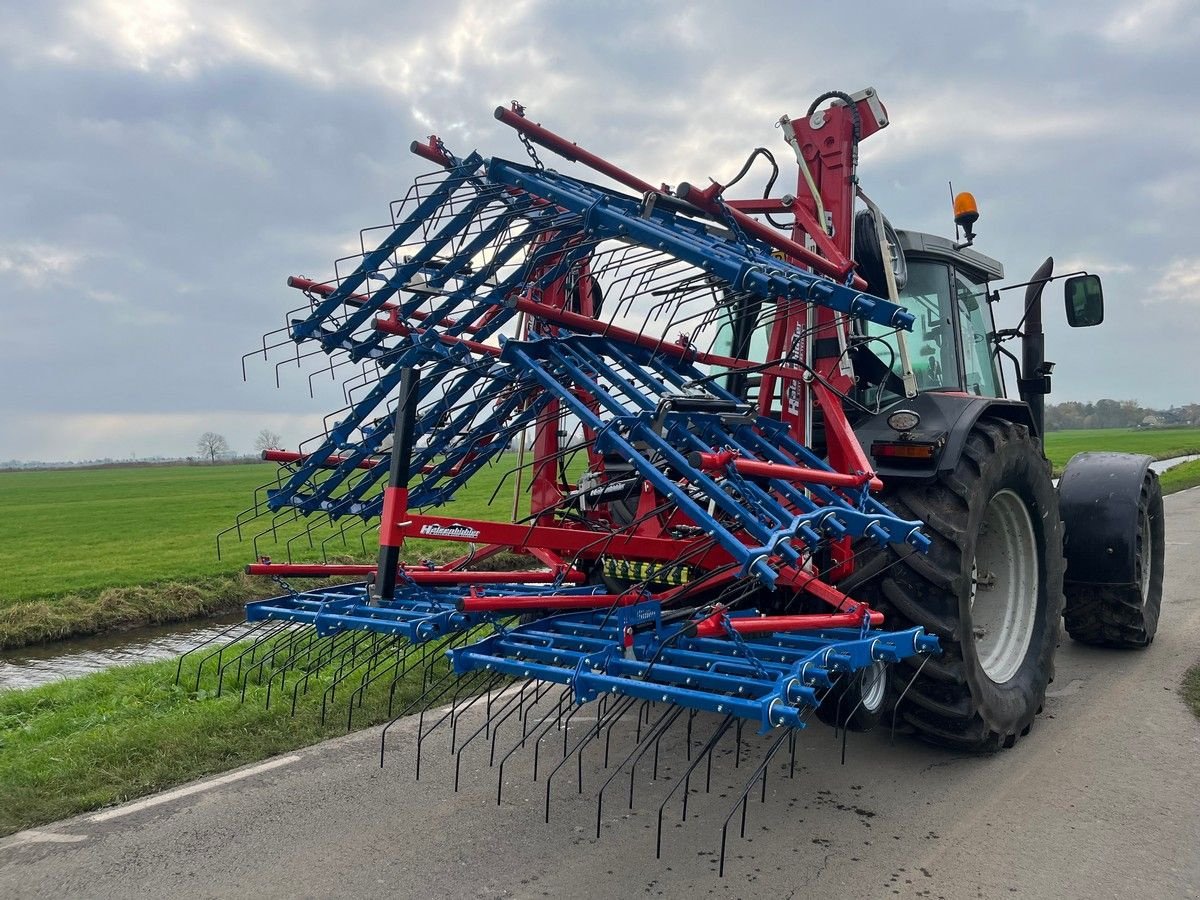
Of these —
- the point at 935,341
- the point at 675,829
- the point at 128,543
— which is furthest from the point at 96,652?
the point at 935,341

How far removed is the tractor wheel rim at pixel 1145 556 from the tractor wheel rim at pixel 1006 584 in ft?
5.17

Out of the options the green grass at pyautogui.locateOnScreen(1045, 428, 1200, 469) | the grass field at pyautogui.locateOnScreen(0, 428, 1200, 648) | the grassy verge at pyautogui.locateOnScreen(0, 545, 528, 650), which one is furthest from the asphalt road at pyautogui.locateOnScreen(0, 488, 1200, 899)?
the green grass at pyautogui.locateOnScreen(1045, 428, 1200, 469)

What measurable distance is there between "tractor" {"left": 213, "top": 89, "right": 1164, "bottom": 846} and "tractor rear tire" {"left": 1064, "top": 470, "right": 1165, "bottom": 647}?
0.28 m

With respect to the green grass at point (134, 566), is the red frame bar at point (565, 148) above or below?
above

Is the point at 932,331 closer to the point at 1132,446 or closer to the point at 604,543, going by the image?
the point at 604,543

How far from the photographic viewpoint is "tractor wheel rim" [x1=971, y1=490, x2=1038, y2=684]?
4.20 metres

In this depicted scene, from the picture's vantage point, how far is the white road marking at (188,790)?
3342 millimetres

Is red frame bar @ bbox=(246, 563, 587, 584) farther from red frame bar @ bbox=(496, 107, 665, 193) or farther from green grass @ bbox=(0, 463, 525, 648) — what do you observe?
red frame bar @ bbox=(496, 107, 665, 193)

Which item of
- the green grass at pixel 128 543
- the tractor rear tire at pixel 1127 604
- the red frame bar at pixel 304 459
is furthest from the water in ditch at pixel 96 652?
the tractor rear tire at pixel 1127 604

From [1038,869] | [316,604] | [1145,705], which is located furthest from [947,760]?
[316,604]

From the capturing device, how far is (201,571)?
36.4 feet

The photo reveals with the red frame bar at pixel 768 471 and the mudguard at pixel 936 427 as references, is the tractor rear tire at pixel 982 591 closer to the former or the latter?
the mudguard at pixel 936 427

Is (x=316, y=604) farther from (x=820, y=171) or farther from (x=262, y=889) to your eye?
(x=820, y=171)

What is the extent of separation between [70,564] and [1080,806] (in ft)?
43.5
